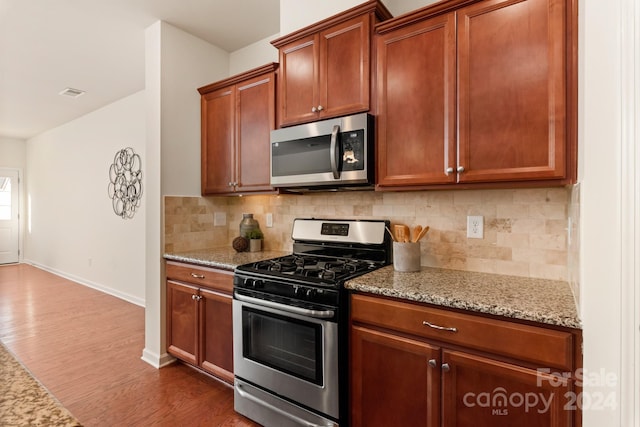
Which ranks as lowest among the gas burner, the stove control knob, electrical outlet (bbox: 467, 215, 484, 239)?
the stove control knob

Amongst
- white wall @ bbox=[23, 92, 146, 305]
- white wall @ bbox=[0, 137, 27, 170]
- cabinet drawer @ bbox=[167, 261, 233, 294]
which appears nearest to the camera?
cabinet drawer @ bbox=[167, 261, 233, 294]

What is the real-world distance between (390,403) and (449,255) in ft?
2.94

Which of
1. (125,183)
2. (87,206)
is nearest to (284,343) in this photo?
(125,183)

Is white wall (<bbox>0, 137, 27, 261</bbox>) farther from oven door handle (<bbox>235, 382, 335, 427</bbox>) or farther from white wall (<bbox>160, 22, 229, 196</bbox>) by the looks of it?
oven door handle (<bbox>235, 382, 335, 427</bbox>)

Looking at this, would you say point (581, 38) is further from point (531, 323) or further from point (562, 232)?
point (531, 323)

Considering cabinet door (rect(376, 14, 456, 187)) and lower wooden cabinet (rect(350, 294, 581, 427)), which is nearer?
lower wooden cabinet (rect(350, 294, 581, 427))

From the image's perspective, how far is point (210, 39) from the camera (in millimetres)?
3025

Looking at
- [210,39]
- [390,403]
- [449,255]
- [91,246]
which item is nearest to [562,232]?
[449,255]

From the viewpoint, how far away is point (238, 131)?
2691mm

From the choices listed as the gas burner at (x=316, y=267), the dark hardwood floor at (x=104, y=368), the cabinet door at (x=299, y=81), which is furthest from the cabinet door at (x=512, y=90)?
the dark hardwood floor at (x=104, y=368)

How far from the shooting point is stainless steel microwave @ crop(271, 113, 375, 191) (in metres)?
1.93

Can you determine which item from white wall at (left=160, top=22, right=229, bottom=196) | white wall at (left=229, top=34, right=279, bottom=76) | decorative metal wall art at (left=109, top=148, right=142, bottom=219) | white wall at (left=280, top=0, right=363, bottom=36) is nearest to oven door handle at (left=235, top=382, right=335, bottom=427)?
white wall at (left=160, top=22, right=229, bottom=196)

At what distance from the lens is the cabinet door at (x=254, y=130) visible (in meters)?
2.50

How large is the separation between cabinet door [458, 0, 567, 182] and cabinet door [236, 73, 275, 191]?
4.48ft
